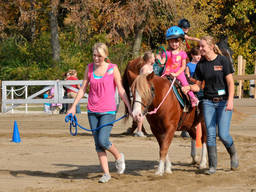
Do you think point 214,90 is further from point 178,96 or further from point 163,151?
point 163,151

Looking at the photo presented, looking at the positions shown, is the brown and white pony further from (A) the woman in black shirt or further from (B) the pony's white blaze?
(A) the woman in black shirt

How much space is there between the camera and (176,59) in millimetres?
8125

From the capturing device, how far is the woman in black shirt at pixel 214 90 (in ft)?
24.8

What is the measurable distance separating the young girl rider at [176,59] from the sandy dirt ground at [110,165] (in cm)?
131

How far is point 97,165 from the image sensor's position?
8.84 metres

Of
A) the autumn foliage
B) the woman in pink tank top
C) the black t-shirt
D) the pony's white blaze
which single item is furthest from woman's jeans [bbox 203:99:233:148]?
the autumn foliage

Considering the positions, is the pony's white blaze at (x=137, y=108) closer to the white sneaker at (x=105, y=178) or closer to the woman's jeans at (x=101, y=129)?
the woman's jeans at (x=101, y=129)

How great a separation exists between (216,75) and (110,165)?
243 cm

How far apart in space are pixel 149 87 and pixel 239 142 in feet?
16.2

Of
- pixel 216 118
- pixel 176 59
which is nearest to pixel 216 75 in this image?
pixel 216 118

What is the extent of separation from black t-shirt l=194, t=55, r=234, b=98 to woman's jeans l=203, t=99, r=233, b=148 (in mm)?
134

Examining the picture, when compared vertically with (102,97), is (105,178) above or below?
below

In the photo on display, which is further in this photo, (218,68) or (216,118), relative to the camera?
(216,118)

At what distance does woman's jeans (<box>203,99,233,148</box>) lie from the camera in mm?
7621
